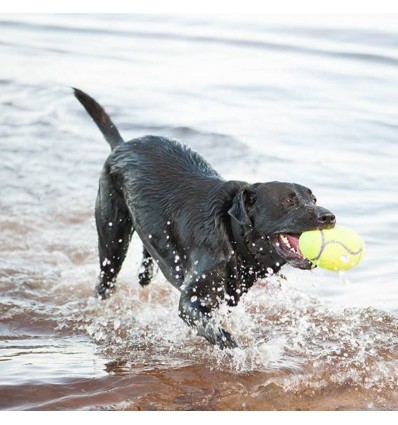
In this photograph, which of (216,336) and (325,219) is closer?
(325,219)

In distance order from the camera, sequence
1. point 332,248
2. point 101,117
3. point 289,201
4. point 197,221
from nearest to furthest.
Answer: point 332,248 → point 289,201 → point 197,221 → point 101,117

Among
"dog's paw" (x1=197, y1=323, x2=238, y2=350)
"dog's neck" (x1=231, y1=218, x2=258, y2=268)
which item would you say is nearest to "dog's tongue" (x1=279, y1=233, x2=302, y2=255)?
"dog's neck" (x1=231, y1=218, x2=258, y2=268)

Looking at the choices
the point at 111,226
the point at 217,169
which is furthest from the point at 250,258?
the point at 217,169

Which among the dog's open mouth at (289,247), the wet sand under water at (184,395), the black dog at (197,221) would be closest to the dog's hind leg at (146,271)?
the black dog at (197,221)

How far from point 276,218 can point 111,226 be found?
161cm

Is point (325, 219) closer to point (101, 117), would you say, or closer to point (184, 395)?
point (184, 395)

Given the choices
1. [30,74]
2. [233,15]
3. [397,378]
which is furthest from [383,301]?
[233,15]

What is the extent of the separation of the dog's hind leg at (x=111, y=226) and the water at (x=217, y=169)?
39 centimetres

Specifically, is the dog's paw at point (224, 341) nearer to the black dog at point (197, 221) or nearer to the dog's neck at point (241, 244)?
the black dog at point (197, 221)

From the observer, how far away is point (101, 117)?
7.13 metres

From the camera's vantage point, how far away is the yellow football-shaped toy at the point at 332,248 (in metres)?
5.31

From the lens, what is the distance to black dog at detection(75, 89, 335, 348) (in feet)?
18.4

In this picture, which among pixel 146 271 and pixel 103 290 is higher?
pixel 146 271

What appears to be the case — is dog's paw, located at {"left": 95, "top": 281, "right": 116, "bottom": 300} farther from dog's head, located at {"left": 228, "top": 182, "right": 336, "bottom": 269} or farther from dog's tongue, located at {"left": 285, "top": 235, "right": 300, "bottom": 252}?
dog's tongue, located at {"left": 285, "top": 235, "right": 300, "bottom": 252}
